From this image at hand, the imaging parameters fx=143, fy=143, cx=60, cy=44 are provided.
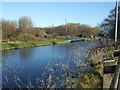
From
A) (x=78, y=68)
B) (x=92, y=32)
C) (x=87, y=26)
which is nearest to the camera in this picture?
(x=78, y=68)

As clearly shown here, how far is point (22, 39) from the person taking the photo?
82.6ft

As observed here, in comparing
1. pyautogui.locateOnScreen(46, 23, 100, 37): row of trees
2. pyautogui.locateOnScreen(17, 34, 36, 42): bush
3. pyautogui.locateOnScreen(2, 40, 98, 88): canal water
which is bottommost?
pyautogui.locateOnScreen(2, 40, 98, 88): canal water

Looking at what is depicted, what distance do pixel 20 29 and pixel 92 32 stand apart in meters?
25.6

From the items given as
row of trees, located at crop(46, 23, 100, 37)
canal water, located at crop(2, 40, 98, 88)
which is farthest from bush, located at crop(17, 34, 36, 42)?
row of trees, located at crop(46, 23, 100, 37)

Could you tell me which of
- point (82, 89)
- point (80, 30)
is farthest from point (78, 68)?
point (80, 30)

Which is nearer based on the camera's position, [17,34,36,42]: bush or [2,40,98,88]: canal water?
[2,40,98,88]: canal water

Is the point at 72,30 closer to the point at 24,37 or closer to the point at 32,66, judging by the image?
the point at 24,37

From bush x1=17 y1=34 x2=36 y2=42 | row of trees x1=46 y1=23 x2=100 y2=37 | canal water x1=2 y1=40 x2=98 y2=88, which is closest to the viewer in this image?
canal water x1=2 y1=40 x2=98 y2=88

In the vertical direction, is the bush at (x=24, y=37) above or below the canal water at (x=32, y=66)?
above

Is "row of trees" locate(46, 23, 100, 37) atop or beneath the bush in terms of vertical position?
atop

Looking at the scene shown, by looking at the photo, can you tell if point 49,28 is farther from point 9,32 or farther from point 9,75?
point 9,75

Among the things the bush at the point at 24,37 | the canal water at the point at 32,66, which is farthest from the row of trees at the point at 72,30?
the canal water at the point at 32,66

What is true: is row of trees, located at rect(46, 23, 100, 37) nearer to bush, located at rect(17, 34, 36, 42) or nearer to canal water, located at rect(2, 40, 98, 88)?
bush, located at rect(17, 34, 36, 42)

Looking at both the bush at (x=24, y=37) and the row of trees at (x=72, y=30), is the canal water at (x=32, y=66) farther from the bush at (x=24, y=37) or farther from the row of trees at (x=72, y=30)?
the row of trees at (x=72, y=30)
